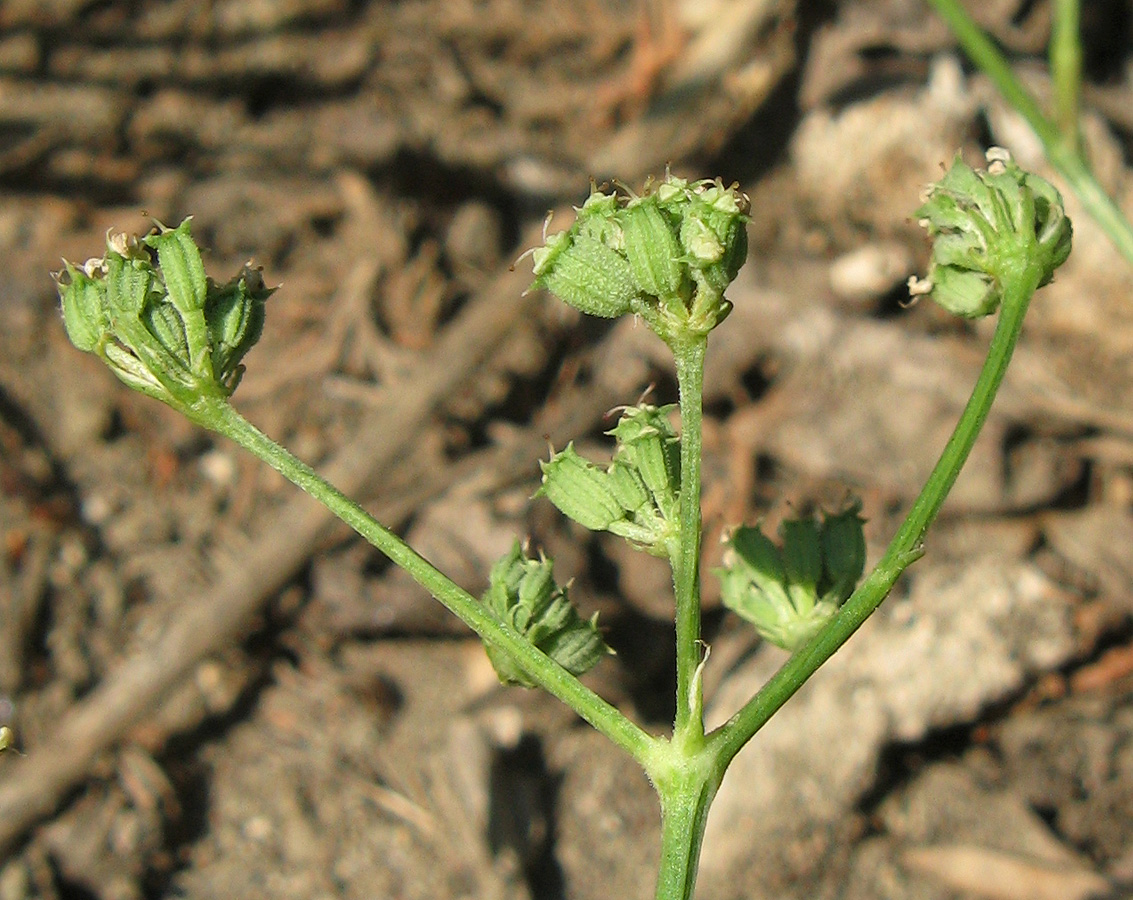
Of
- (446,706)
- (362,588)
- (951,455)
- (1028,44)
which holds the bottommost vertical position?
(446,706)

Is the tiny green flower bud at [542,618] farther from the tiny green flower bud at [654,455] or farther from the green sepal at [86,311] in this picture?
the green sepal at [86,311]

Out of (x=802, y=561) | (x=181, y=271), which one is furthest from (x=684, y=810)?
(x=181, y=271)

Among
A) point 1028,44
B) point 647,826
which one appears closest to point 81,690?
point 647,826

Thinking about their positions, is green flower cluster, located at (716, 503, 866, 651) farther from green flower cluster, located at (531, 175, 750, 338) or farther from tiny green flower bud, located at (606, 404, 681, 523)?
green flower cluster, located at (531, 175, 750, 338)

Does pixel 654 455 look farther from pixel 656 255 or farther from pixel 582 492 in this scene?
pixel 656 255

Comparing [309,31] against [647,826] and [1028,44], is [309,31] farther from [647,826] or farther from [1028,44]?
[647,826]

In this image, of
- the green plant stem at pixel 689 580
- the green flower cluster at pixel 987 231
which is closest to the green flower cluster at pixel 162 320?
the green plant stem at pixel 689 580
